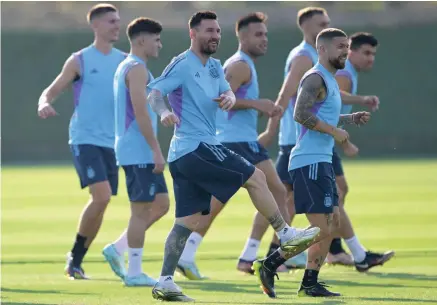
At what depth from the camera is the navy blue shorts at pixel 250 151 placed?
12.0 meters

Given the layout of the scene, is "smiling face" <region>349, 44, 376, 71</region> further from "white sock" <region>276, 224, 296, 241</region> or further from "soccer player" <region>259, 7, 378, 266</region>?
"white sock" <region>276, 224, 296, 241</region>

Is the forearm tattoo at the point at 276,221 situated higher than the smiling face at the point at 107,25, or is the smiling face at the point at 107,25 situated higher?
the smiling face at the point at 107,25

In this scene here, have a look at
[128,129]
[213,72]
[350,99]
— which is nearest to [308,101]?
[213,72]

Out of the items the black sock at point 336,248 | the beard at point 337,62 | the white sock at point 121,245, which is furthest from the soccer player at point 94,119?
the beard at point 337,62

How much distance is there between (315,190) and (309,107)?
670 millimetres

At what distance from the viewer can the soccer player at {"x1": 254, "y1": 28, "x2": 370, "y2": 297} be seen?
9531 millimetres

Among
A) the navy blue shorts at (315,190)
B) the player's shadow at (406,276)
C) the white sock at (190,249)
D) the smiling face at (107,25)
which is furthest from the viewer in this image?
the smiling face at (107,25)

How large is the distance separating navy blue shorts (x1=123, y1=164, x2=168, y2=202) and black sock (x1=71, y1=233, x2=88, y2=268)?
120 cm

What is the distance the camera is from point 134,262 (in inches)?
441

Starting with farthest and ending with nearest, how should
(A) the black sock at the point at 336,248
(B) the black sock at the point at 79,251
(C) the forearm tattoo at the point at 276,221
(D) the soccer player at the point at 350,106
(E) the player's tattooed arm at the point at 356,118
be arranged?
(A) the black sock at the point at 336,248 → (B) the black sock at the point at 79,251 → (D) the soccer player at the point at 350,106 → (E) the player's tattooed arm at the point at 356,118 → (C) the forearm tattoo at the point at 276,221

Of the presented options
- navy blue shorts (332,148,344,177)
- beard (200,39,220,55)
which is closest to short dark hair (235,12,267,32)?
navy blue shorts (332,148,344,177)

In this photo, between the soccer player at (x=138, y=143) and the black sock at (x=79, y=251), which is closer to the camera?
the soccer player at (x=138, y=143)

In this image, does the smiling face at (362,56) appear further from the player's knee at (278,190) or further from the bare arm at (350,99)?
the player's knee at (278,190)

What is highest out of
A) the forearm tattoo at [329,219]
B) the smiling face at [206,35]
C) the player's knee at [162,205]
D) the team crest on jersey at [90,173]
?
the smiling face at [206,35]
